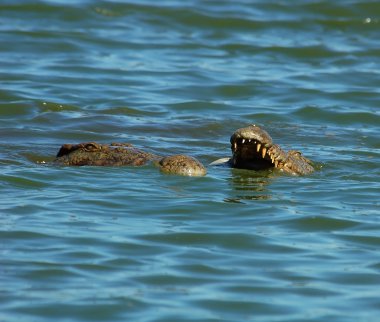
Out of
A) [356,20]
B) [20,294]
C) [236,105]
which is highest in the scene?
[356,20]

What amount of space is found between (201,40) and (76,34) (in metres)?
2.19

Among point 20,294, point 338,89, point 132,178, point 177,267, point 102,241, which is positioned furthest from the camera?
point 338,89

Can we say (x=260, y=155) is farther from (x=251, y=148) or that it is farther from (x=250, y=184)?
(x=250, y=184)

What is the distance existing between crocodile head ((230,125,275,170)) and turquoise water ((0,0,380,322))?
0.15 metres

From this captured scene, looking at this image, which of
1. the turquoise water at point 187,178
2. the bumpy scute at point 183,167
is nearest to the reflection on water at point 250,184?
the turquoise water at point 187,178

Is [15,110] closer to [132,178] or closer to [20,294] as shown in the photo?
[132,178]

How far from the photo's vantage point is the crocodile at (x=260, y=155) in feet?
33.7

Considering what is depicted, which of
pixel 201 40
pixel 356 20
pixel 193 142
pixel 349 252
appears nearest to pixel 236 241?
pixel 349 252

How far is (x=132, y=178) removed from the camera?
10.3m

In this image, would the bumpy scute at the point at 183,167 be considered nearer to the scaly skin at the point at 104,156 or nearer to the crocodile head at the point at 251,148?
the scaly skin at the point at 104,156

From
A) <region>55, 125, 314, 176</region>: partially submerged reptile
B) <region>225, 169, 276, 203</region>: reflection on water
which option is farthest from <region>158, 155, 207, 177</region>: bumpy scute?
<region>225, 169, 276, 203</region>: reflection on water

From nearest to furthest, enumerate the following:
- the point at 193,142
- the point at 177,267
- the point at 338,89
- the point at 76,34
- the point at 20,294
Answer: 1. the point at 20,294
2. the point at 177,267
3. the point at 193,142
4. the point at 338,89
5. the point at 76,34

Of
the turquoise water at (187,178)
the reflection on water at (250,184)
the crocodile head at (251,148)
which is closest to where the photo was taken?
the turquoise water at (187,178)

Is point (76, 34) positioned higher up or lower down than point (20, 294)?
higher up
